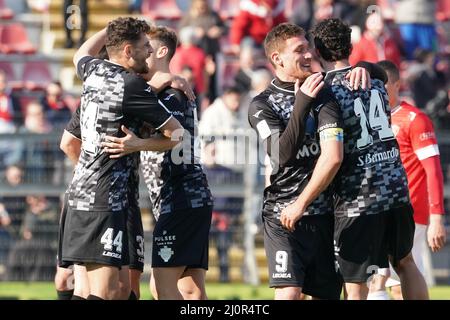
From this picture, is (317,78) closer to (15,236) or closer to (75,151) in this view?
(75,151)

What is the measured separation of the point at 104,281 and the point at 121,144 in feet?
3.27

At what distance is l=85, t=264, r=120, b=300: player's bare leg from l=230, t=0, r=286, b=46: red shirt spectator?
991cm

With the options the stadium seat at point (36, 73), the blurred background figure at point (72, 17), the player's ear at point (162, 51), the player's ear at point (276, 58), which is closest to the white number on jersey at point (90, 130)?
the player's ear at point (162, 51)

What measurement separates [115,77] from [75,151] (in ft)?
4.24

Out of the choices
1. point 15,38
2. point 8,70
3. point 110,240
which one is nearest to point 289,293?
point 110,240

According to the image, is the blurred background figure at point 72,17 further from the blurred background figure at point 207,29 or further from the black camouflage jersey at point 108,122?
the black camouflage jersey at point 108,122

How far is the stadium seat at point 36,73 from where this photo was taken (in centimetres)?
1881

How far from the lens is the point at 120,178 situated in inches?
318

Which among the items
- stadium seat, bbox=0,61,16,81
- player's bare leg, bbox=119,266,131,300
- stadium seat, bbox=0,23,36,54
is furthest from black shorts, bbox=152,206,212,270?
stadium seat, bbox=0,23,36,54

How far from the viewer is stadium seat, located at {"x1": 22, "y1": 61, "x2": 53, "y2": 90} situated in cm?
1881

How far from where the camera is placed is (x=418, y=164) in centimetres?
995

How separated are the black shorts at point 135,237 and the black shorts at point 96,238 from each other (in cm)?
52
